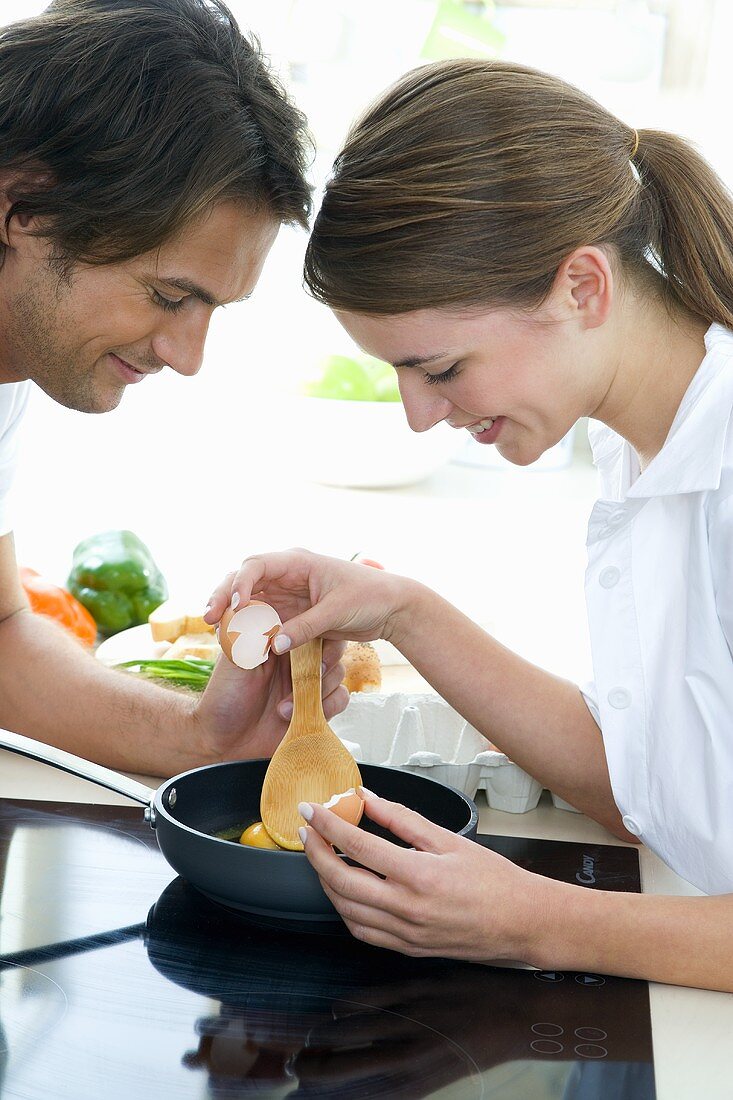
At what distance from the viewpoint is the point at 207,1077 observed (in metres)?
0.76

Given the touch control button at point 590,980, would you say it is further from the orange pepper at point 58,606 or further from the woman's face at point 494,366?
the orange pepper at point 58,606

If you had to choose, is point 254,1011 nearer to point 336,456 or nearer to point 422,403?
point 422,403

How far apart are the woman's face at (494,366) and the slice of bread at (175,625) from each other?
0.53m

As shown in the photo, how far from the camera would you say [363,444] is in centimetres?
271

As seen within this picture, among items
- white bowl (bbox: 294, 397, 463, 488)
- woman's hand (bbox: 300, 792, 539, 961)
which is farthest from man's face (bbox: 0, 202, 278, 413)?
white bowl (bbox: 294, 397, 463, 488)

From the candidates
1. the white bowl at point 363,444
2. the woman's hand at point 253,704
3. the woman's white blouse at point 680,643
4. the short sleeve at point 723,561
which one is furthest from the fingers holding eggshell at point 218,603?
the white bowl at point 363,444

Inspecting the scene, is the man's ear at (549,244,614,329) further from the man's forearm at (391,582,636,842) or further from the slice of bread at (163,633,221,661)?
the slice of bread at (163,633,221,661)

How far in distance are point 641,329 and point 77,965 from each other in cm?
75

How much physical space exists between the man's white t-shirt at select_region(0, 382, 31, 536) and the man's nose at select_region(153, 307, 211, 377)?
0.91 feet

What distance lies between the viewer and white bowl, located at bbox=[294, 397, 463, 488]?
8.63ft

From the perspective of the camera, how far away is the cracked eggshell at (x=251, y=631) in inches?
43.6

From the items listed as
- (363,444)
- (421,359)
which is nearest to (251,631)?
(421,359)

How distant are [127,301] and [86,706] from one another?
0.47m

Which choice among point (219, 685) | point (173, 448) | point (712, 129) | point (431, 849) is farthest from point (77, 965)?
point (712, 129)
